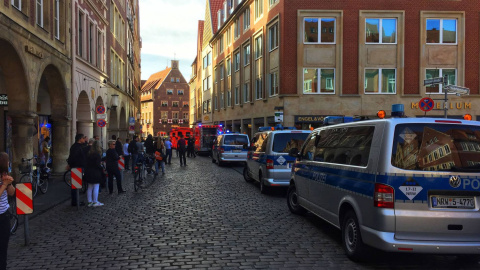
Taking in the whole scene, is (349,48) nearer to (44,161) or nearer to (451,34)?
(451,34)

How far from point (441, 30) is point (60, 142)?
22985mm

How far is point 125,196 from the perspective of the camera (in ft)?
39.2

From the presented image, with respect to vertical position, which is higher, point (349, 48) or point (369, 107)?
point (349, 48)

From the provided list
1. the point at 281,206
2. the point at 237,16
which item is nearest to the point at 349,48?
the point at 237,16

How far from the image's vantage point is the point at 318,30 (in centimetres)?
2666

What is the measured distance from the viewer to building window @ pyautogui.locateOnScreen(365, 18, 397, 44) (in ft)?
86.8

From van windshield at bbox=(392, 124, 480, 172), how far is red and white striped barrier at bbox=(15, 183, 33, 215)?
17.4 ft

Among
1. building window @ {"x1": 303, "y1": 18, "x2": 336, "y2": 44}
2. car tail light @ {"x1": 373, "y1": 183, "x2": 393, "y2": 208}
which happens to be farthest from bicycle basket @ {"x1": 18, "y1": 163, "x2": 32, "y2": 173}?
building window @ {"x1": 303, "y1": 18, "x2": 336, "y2": 44}

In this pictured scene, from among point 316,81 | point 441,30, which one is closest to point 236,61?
point 316,81

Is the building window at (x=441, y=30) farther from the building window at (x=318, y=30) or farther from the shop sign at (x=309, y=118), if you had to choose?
the shop sign at (x=309, y=118)

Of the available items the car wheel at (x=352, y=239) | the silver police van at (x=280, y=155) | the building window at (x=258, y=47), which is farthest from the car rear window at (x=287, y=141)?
the building window at (x=258, y=47)

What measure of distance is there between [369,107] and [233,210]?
63.0 ft

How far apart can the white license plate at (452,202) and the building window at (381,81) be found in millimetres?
22475

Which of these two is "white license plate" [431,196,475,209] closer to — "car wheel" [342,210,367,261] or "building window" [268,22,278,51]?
"car wheel" [342,210,367,261]
